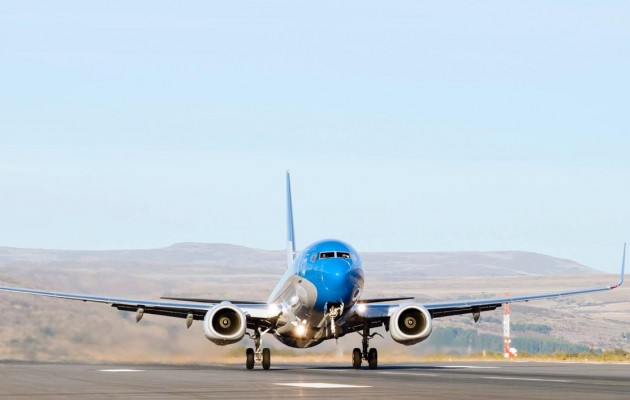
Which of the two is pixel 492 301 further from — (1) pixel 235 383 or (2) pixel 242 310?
(1) pixel 235 383

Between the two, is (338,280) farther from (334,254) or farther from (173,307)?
(173,307)

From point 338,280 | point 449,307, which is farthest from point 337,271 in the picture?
point 449,307

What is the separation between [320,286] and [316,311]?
4.59 ft

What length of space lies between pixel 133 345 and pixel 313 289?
38.0 m

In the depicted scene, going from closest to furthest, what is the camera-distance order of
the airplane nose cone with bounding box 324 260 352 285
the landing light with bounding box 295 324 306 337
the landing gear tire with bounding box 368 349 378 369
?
the airplane nose cone with bounding box 324 260 352 285 → the landing light with bounding box 295 324 306 337 → the landing gear tire with bounding box 368 349 378 369

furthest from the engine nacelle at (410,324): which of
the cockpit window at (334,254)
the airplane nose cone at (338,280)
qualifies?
the cockpit window at (334,254)

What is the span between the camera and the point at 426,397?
2616 centimetres

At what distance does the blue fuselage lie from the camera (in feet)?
162

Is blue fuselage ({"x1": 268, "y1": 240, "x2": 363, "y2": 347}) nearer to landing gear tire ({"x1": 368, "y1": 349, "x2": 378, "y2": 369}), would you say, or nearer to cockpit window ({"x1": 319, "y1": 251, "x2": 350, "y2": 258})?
cockpit window ({"x1": 319, "y1": 251, "x2": 350, "y2": 258})

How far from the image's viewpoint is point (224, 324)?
51.8 metres

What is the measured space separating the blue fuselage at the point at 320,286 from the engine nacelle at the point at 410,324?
2226 millimetres

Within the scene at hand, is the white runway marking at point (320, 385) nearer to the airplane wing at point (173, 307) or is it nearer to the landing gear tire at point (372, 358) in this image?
the landing gear tire at point (372, 358)

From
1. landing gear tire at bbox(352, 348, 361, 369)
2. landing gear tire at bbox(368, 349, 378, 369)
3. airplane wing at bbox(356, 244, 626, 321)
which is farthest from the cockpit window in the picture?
landing gear tire at bbox(352, 348, 361, 369)

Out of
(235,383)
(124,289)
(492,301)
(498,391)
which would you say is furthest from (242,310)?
(124,289)
